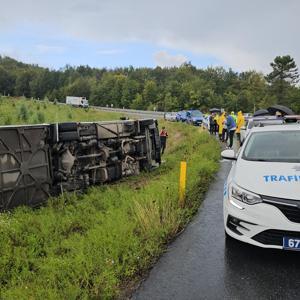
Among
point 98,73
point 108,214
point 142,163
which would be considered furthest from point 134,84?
point 108,214

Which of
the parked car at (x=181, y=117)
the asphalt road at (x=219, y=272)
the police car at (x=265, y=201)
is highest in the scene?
the police car at (x=265, y=201)

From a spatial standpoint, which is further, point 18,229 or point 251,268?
point 18,229

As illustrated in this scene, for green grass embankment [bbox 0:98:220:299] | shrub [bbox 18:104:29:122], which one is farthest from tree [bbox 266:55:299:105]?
green grass embankment [bbox 0:98:220:299]

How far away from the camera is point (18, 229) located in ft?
22.9

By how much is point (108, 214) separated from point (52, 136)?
309 cm

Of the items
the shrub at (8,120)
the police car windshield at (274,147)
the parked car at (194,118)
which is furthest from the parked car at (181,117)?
the police car windshield at (274,147)

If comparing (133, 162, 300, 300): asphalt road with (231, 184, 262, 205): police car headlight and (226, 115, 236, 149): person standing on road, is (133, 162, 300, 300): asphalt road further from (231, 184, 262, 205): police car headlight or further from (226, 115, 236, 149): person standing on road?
(226, 115, 236, 149): person standing on road

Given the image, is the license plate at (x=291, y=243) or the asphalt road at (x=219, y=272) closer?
the asphalt road at (x=219, y=272)

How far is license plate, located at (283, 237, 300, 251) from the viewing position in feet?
16.6

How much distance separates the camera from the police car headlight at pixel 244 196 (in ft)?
17.5

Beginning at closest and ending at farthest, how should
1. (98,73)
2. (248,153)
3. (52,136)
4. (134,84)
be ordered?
(248,153)
(52,136)
(134,84)
(98,73)

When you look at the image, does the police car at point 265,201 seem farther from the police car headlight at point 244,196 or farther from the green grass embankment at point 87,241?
the green grass embankment at point 87,241

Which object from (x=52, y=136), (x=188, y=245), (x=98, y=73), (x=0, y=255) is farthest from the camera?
(x=98, y=73)

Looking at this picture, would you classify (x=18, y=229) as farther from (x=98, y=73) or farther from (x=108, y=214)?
(x=98, y=73)
